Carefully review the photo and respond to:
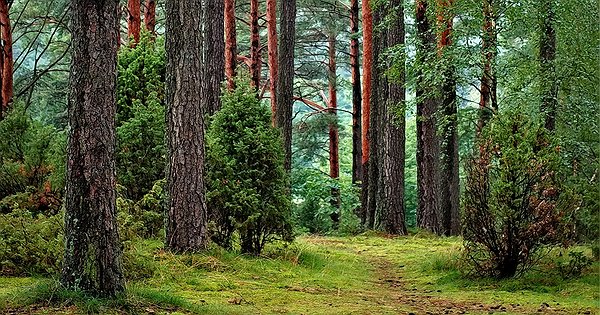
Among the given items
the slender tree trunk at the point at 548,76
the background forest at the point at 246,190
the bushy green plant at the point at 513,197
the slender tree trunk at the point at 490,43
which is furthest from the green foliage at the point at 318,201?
the bushy green plant at the point at 513,197

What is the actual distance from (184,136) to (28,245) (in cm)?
222

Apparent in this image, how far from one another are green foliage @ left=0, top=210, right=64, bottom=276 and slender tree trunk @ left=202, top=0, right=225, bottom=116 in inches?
204

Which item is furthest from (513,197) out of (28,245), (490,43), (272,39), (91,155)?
(272,39)

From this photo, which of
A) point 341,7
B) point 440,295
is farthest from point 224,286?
point 341,7

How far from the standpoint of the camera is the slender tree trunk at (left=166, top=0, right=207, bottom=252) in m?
8.64

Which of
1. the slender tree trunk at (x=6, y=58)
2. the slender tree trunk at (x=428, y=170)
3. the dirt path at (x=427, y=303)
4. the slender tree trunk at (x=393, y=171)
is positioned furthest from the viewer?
the slender tree trunk at (x=428, y=170)

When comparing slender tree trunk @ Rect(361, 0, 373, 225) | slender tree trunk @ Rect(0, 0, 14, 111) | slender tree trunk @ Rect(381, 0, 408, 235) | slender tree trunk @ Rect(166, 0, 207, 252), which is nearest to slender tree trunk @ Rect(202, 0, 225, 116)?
slender tree trunk @ Rect(166, 0, 207, 252)

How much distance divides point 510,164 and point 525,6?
9.84 feet

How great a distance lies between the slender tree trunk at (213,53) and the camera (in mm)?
12500

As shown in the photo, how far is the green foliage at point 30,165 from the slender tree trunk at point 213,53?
2671mm

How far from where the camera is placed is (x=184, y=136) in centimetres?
864

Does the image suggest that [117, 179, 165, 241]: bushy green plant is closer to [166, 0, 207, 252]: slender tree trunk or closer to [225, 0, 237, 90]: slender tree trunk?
[166, 0, 207, 252]: slender tree trunk

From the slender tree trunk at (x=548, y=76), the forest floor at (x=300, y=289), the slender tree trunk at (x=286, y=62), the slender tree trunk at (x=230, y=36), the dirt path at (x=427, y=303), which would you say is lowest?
the dirt path at (x=427, y=303)

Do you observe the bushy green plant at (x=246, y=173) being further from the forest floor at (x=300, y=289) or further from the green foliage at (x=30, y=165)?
the green foliage at (x=30, y=165)
